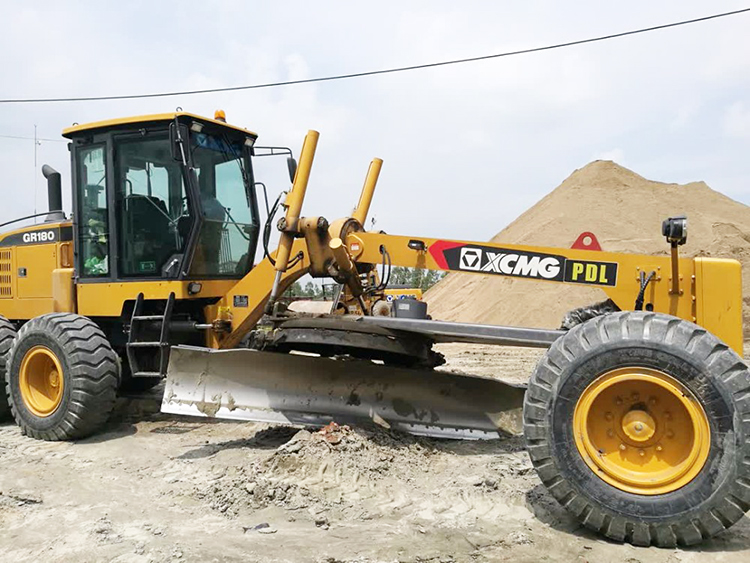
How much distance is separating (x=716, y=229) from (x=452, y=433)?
15.6 m

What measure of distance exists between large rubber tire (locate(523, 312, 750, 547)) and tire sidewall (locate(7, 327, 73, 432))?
13.7 feet

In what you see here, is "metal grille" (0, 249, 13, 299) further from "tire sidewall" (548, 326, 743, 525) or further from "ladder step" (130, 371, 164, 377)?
"tire sidewall" (548, 326, 743, 525)

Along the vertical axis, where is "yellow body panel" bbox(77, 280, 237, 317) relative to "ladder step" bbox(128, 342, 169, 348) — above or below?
above

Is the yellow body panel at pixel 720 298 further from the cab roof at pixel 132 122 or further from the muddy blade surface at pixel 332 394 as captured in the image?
the cab roof at pixel 132 122

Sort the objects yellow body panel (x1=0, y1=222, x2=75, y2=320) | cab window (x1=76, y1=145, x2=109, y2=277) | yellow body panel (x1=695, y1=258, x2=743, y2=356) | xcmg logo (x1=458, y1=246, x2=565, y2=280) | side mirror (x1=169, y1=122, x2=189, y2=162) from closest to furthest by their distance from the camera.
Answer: yellow body panel (x1=695, y1=258, x2=743, y2=356) < xcmg logo (x1=458, y1=246, x2=565, y2=280) < side mirror (x1=169, y1=122, x2=189, y2=162) < cab window (x1=76, y1=145, x2=109, y2=277) < yellow body panel (x1=0, y1=222, x2=75, y2=320)

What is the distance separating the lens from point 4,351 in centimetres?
646

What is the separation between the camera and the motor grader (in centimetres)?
329

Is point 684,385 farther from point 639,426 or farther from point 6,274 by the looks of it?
point 6,274

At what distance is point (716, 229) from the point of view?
17766 mm

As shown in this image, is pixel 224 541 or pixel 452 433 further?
pixel 452 433

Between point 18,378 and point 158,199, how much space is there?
6.90 feet

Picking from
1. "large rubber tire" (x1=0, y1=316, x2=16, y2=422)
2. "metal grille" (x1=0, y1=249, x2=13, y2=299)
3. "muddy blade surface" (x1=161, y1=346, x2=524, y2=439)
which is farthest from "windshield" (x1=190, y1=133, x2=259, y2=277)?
"metal grille" (x1=0, y1=249, x2=13, y2=299)

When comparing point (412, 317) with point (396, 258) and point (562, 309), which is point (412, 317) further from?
point (562, 309)

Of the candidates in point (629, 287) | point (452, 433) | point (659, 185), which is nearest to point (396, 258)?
point (452, 433)
